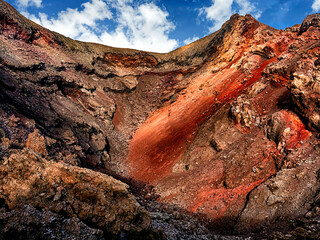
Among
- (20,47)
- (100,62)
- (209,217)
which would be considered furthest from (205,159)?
(100,62)

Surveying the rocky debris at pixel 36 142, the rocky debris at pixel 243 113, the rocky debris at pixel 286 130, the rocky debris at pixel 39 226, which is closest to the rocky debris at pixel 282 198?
the rocky debris at pixel 286 130

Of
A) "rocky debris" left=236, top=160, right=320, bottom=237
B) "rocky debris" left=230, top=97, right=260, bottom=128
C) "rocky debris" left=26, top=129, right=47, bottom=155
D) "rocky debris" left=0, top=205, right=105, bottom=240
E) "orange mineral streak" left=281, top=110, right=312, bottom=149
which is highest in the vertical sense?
"rocky debris" left=26, top=129, right=47, bottom=155

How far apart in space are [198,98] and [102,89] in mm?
13096

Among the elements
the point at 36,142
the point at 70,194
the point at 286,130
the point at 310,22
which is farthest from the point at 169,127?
the point at 310,22

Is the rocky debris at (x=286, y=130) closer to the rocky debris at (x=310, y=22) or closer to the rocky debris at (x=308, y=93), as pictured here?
the rocky debris at (x=308, y=93)

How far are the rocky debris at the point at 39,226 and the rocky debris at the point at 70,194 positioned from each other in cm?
34

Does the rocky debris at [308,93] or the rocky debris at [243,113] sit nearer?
the rocky debris at [308,93]

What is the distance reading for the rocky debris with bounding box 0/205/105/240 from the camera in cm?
392

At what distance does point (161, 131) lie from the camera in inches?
824

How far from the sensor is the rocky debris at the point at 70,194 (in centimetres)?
502

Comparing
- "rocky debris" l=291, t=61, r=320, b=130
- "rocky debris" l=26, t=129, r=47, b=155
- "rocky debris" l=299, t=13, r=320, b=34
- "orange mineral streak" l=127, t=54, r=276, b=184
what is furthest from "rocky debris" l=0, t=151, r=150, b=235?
"rocky debris" l=299, t=13, r=320, b=34

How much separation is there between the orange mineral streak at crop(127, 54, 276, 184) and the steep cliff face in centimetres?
17

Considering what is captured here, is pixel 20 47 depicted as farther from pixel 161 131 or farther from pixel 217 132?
pixel 217 132

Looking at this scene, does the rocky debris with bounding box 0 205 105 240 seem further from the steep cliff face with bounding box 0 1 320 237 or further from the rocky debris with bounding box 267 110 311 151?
the rocky debris with bounding box 267 110 311 151
